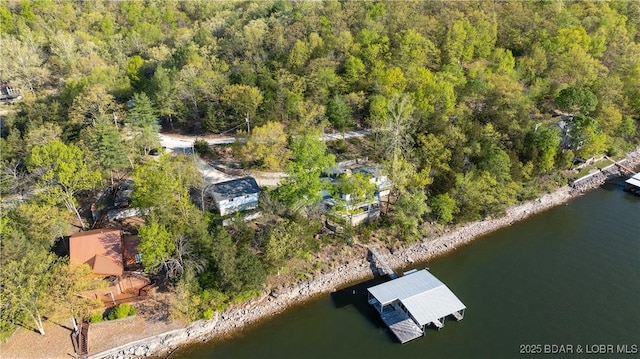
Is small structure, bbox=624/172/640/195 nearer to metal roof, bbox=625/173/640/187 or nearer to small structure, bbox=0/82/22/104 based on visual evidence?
metal roof, bbox=625/173/640/187

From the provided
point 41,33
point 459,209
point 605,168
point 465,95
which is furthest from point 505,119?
point 41,33

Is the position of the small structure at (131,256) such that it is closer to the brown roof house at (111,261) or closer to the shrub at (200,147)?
the brown roof house at (111,261)

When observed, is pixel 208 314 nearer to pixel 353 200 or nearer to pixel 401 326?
pixel 401 326

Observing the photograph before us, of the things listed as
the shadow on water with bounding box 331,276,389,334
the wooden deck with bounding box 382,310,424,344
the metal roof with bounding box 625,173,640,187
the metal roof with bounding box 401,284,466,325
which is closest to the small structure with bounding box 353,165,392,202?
the shadow on water with bounding box 331,276,389,334

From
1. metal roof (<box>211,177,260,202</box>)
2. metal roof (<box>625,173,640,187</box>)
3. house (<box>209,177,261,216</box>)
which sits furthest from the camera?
metal roof (<box>625,173,640,187</box>)

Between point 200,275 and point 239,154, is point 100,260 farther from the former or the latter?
point 239,154

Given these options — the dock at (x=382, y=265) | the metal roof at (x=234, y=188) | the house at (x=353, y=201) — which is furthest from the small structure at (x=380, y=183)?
the metal roof at (x=234, y=188)
